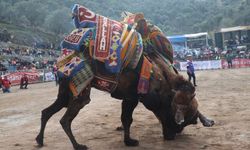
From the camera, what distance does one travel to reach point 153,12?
110 m

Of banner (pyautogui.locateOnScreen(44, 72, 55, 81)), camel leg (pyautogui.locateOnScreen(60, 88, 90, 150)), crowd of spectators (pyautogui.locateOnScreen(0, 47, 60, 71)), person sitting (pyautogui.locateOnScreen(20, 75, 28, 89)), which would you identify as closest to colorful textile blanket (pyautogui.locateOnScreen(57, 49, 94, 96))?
camel leg (pyautogui.locateOnScreen(60, 88, 90, 150))

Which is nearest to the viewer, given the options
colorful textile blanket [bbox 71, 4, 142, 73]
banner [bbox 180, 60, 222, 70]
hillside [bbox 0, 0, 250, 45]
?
colorful textile blanket [bbox 71, 4, 142, 73]

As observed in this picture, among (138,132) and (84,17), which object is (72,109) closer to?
(84,17)

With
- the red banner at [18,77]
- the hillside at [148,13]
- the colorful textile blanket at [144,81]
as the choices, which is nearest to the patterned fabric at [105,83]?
the colorful textile blanket at [144,81]

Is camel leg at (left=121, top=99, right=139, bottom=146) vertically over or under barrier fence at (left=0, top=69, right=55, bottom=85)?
over

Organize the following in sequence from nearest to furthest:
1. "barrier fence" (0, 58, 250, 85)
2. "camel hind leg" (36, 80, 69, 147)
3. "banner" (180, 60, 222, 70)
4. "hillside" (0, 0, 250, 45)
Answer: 1. "camel hind leg" (36, 80, 69, 147)
2. "barrier fence" (0, 58, 250, 85)
3. "banner" (180, 60, 222, 70)
4. "hillside" (0, 0, 250, 45)

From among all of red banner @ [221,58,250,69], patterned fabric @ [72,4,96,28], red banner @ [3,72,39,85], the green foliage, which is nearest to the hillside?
the green foliage

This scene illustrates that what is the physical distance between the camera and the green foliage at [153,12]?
77.9m

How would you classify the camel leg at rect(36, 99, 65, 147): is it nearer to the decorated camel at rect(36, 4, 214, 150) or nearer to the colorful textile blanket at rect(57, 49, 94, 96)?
the decorated camel at rect(36, 4, 214, 150)

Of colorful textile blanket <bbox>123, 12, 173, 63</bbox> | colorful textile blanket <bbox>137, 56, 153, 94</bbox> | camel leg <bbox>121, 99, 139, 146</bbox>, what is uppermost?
colorful textile blanket <bbox>123, 12, 173, 63</bbox>

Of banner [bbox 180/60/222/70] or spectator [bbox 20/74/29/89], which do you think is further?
banner [bbox 180/60/222/70]

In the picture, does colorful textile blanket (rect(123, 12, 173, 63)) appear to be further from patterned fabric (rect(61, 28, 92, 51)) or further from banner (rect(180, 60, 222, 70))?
banner (rect(180, 60, 222, 70))

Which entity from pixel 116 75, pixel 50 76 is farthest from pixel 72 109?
pixel 50 76

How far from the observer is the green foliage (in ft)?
255
